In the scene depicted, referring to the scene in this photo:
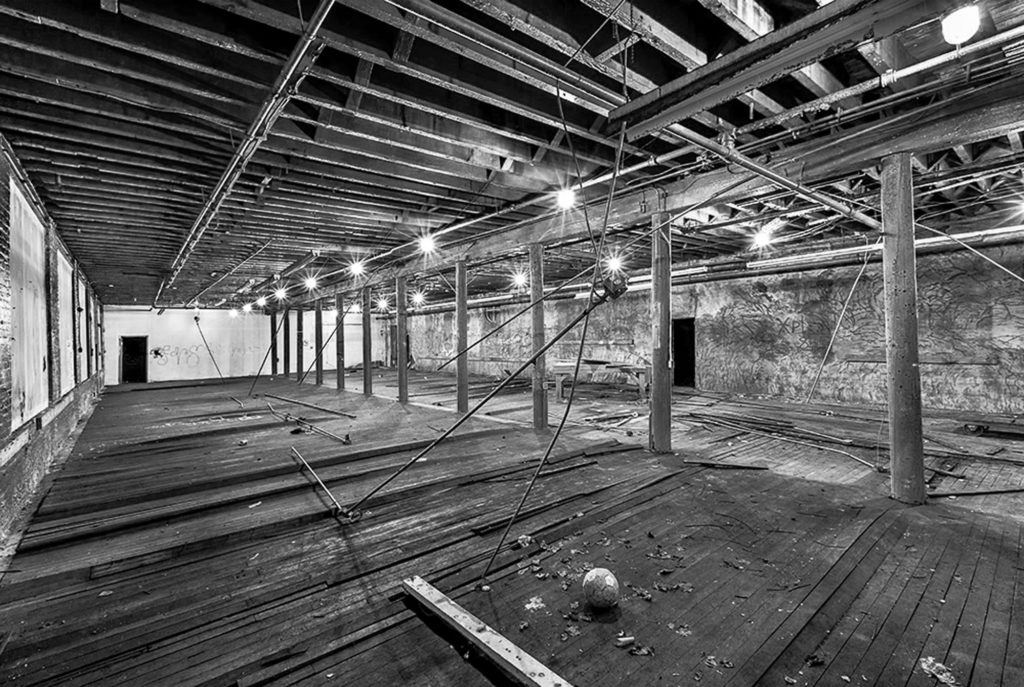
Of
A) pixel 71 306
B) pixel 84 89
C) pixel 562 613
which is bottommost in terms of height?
pixel 562 613

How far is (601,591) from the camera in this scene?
223 centimetres

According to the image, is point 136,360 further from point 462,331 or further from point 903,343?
point 903,343

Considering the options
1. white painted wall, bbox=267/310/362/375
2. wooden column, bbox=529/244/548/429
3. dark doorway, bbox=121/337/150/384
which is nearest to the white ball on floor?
wooden column, bbox=529/244/548/429

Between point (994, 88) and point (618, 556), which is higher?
point (994, 88)

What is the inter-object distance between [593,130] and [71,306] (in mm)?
9182

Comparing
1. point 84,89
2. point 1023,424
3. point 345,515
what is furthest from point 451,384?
point 1023,424

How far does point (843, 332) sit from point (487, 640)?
A: 966 centimetres

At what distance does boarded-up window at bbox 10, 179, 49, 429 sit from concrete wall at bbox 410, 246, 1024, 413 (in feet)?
35.3

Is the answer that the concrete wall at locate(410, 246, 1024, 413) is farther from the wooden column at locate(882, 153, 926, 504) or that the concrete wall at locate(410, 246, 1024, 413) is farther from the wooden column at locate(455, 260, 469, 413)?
the wooden column at locate(455, 260, 469, 413)

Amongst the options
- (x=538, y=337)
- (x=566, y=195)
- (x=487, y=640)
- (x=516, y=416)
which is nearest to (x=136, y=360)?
(x=516, y=416)

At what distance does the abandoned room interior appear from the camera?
2.05 metres

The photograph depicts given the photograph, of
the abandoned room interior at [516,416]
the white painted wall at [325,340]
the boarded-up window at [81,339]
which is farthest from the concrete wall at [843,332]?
the white painted wall at [325,340]

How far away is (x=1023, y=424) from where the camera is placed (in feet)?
20.8

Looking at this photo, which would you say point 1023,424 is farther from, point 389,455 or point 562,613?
point 389,455
